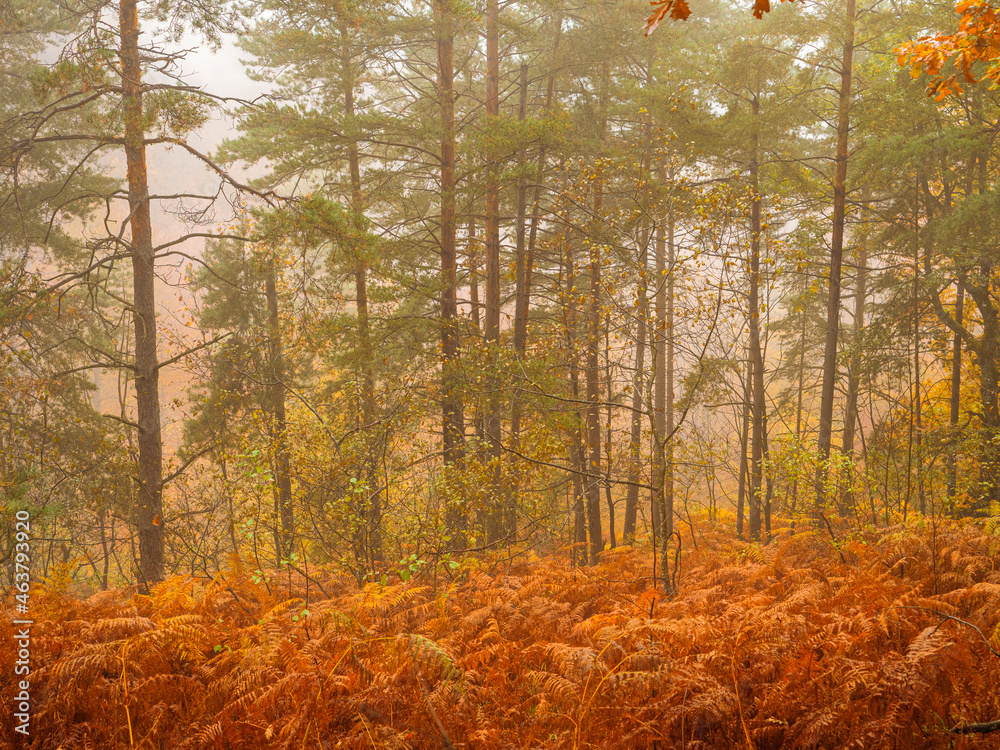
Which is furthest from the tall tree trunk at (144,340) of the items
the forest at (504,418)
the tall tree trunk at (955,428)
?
the tall tree trunk at (955,428)

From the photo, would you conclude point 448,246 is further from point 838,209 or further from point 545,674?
point 545,674

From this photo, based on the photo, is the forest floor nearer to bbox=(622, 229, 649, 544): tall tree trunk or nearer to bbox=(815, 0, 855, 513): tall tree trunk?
bbox=(622, 229, 649, 544): tall tree trunk

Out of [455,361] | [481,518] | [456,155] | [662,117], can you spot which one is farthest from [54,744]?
[662,117]

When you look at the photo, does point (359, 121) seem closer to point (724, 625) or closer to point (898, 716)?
point (724, 625)

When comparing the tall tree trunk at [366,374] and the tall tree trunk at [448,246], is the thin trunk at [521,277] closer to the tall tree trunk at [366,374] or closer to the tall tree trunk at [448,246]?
the tall tree trunk at [448,246]

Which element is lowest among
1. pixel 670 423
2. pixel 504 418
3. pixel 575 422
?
pixel 670 423

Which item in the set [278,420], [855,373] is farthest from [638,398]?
[278,420]

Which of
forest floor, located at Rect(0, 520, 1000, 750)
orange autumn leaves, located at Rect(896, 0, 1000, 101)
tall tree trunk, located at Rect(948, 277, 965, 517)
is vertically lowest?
forest floor, located at Rect(0, 520, 1000, 750)

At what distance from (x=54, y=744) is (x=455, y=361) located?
7.02 m

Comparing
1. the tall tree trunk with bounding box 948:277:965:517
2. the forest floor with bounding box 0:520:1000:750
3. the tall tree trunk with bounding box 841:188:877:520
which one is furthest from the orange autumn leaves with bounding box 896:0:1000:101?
the tall tree trunk with bounding box 948:277:965:517

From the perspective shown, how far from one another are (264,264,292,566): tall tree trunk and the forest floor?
249cm

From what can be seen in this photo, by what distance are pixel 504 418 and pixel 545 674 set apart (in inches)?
281

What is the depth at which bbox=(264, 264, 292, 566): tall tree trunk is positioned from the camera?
797 cm

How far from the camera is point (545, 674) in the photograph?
376 cm
